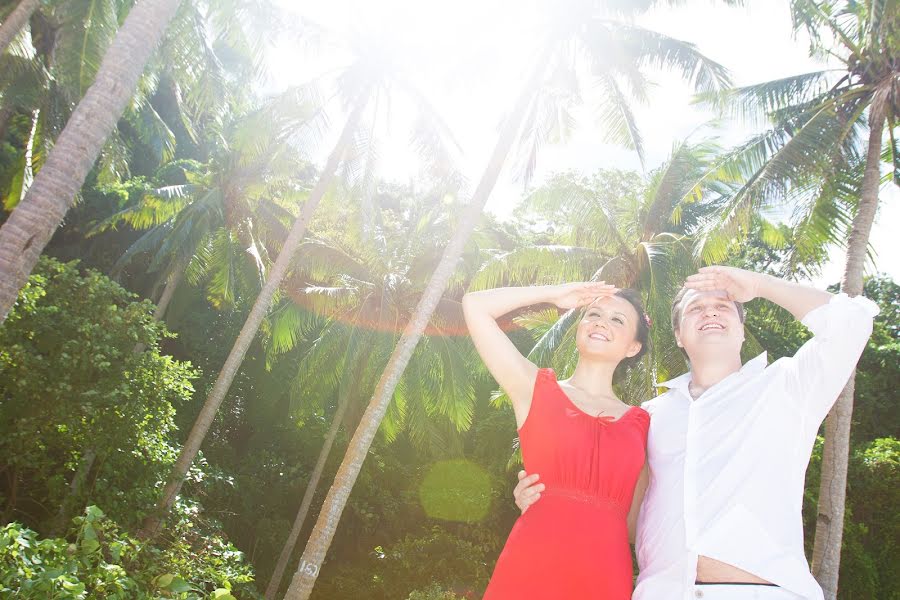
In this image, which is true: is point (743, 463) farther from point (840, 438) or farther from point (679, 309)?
point (840, 438)

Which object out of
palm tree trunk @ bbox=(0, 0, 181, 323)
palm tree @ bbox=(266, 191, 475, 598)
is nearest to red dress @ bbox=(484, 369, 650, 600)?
palm tree trunk @ bbox=(0, 0, 181, 323)

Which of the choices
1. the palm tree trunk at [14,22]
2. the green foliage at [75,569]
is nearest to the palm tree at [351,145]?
the palm tree trunk at [14,22]

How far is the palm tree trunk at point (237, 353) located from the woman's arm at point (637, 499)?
9876mm

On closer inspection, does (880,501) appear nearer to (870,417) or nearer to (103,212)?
(870,417)

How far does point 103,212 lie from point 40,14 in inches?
355

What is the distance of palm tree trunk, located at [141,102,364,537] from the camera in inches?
445

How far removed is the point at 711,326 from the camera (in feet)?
8.20

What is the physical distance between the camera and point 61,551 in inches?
160

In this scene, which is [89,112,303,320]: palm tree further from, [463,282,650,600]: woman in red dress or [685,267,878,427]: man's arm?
[685,267,878,427]: man's arm

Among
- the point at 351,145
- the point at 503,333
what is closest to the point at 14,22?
the point at 351,145

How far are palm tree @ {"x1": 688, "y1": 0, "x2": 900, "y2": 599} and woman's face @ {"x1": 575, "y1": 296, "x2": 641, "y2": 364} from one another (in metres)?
8.17

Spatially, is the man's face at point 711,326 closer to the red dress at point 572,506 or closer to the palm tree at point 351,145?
the red dress at point 572,506

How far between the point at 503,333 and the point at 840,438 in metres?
8.81

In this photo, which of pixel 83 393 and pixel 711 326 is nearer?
pixel 711 326
